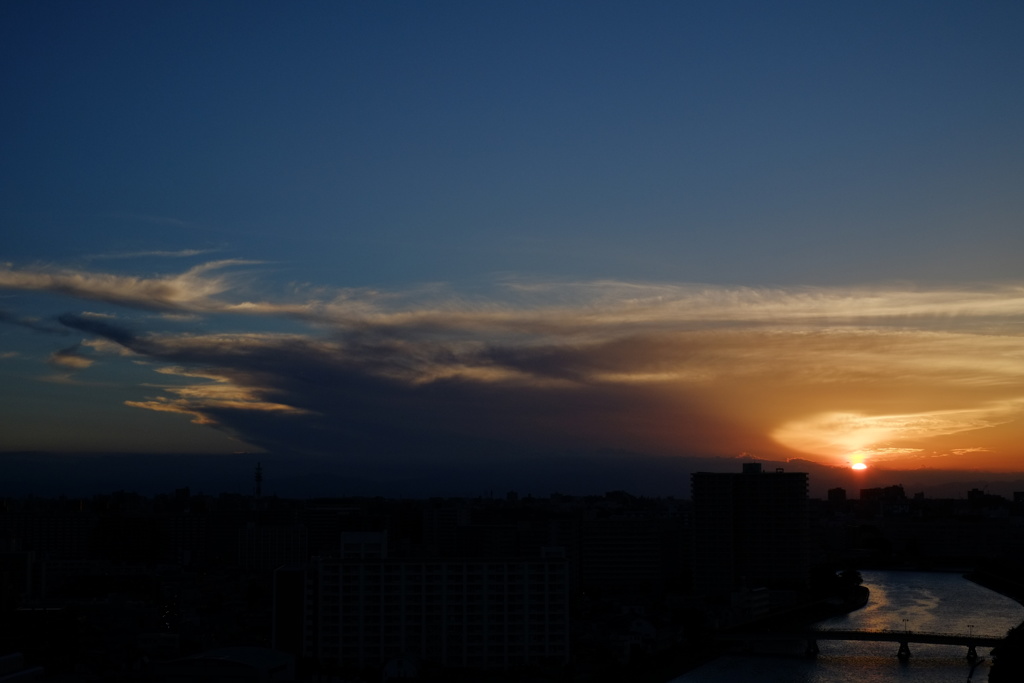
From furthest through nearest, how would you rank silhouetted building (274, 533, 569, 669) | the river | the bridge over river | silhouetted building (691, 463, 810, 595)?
silhouetted building (691, 463, 810, 595) < the bridge over river < the river < silhouetted building (274, 533, 569, 669)

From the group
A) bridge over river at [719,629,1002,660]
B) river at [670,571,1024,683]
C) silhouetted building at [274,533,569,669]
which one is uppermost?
silhouetted building at [274,533,569,669]

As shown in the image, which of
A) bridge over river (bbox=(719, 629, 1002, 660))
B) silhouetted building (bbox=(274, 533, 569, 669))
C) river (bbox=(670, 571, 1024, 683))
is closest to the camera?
silhouetted building (bbox=(274, 533, 569, 669))

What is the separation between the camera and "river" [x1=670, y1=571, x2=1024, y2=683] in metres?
15.3

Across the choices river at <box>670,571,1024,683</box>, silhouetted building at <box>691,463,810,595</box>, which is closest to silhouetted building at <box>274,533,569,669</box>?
river at <box>670,571,1024,683</box>

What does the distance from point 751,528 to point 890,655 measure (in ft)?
29.0

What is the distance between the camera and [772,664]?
1692 cm

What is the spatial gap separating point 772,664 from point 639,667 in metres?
2.97

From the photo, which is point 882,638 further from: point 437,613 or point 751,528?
point 751,528

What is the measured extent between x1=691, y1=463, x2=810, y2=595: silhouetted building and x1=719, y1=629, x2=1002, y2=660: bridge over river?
676cm

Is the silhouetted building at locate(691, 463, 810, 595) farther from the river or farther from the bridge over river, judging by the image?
the bridge over river

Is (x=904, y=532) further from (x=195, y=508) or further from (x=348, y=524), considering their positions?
(x=195, y=508)

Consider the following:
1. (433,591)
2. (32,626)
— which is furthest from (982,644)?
(32,626)

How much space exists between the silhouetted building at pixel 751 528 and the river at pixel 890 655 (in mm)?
2049

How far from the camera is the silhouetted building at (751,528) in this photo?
25.6m
